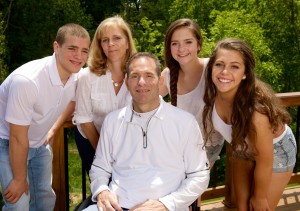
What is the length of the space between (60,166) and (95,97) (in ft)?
2.06

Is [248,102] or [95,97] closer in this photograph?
[248,102]

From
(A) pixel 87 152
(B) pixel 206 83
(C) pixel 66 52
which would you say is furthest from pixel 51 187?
(B) pixel 206 83

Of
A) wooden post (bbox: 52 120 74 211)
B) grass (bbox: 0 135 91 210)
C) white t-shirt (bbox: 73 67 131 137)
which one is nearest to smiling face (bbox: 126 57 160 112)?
white t-shirt (bbox: 73 67 131 137)

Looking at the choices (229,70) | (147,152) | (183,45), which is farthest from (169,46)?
(147,152)

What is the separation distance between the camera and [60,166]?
264cm

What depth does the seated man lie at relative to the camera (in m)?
2.12

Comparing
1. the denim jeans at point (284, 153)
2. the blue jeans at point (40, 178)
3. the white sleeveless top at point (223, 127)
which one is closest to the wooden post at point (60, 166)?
the blue jeans at point (40, 178)

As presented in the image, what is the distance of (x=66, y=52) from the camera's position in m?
2.27

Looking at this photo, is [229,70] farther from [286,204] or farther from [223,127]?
[286,204]

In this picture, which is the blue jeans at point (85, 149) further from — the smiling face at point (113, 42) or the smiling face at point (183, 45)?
the smiling face at point (183, 45)

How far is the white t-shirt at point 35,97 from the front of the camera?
212 cm

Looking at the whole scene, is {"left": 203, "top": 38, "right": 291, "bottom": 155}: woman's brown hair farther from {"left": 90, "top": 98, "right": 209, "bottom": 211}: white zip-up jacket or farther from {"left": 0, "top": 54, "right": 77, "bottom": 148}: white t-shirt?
{"left": 0, "top": 54, "right": 77, "bottom": 148}: white t-shirt

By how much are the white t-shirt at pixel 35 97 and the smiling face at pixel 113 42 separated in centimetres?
28

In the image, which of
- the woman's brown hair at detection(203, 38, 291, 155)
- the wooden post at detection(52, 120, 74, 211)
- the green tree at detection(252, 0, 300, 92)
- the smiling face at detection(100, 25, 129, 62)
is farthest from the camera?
the green tree at detection(252, 0, 300, 92)
